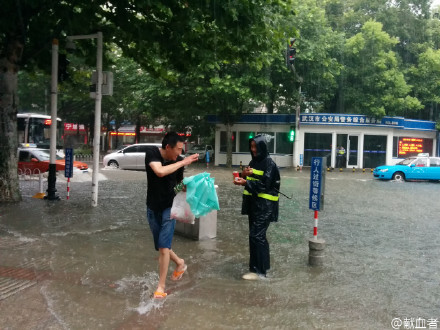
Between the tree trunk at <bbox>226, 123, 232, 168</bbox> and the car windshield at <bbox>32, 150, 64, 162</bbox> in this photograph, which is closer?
the car windshield at <bbox>32, 150, 64, 162</bbox>

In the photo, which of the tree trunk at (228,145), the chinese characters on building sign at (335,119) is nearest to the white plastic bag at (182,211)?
the tree trunk at (228,145)

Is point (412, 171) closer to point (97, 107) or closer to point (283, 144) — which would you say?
point (283, 144)

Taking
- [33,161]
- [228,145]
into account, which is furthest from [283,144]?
[33,161]

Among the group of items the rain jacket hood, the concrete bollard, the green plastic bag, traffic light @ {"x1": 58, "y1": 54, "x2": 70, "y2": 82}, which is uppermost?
traffic light @ {"x1": 58, "y1": 54, "x2": 70, "y2": 82}

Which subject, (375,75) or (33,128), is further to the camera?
(375,75)

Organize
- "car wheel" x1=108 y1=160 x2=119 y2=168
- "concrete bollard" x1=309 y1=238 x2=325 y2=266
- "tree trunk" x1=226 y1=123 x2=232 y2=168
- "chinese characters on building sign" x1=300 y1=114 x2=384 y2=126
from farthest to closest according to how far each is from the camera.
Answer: "chinese characters on building sign" x1=300 y1=114 x2=384 y2=126 → "tree trunk" x1=226 y1=123 x2=232 y2=168 → "car wheel" x1=108 y1=160 x2=119 y2=168 → "concrete bollard" x1=309 y1=238 x2=325 y2=266

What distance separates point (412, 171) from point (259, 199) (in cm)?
1852

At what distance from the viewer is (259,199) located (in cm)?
547

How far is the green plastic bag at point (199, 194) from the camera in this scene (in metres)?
5.45

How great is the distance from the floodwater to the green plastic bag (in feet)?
2.90

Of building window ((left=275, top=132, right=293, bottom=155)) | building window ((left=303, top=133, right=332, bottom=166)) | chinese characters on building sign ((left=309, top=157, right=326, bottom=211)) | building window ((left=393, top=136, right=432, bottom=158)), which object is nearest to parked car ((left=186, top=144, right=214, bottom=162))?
building window ((left=275, top=132, right=293, bottom=155))

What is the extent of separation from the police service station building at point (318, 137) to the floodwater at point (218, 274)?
19872mm

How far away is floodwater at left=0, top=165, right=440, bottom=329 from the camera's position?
14.0ft

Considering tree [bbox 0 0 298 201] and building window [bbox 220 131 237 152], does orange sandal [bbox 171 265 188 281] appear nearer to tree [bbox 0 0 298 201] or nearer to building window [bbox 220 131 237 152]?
tree [bbox 0 0 298 201]
